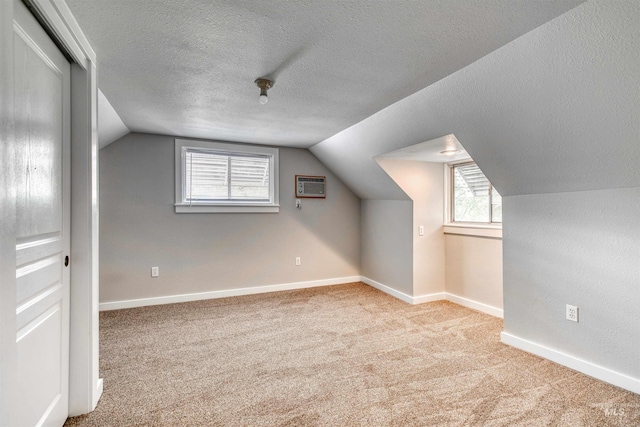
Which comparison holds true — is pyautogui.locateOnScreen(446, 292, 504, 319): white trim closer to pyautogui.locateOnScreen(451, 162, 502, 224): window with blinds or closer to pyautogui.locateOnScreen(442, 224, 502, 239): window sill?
pyautogui.locateOnScreen(442, 224, 502, 239): window sill

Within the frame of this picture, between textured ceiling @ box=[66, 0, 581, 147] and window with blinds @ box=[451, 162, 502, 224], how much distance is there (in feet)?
5.59

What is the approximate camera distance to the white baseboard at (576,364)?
201cm

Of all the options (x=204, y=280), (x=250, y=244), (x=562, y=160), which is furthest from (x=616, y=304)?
(x=204, y=280)

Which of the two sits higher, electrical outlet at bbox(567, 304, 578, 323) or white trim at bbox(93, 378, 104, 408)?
electrical outlet at bbox(567, 304, 578, 323)

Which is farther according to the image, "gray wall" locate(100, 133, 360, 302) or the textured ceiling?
"gray wall" locate(100, 133, 360, 302)

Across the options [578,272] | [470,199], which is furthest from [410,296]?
[578,272]

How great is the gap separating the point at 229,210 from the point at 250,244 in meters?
0.53

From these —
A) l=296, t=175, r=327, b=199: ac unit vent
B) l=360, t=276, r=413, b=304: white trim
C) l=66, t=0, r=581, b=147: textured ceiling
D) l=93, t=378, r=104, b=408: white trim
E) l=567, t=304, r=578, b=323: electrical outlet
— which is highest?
l=66, t=0, r=581, b=147: textured ceiling

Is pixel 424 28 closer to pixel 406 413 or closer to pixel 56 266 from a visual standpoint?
pixel 406 413

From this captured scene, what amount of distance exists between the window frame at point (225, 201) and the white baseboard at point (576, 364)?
119 inches

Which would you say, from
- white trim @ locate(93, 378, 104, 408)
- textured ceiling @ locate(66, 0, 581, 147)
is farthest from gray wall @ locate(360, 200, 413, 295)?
white trim @ locate(93, 378, 104, 408)

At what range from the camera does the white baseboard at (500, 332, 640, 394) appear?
6.61ft

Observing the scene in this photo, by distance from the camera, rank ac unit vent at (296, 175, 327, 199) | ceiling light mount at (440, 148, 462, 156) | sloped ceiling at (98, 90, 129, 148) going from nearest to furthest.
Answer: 1. sloped ceiling at (98, 90, 129, 148)
2. ceiling light mount at (440, 148, 462, 156)
3. ac unit vent at (296, 175, 327, 199)

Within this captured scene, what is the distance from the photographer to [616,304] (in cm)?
208
